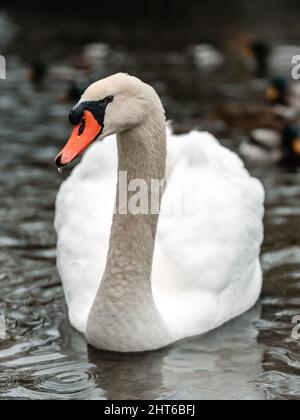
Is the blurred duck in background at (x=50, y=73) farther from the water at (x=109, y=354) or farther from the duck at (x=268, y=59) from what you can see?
the water at (x=109, y=354)

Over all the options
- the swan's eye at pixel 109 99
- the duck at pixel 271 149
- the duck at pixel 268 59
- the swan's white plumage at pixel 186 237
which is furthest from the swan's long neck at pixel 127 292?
the duck at pixel 268 59

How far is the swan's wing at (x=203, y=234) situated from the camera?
6988 millimetres

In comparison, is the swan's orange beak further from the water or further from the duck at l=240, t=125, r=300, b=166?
the duck at l=240, t=125, r=300, b=166

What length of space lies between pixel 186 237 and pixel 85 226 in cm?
75

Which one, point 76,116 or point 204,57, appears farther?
point 204,57

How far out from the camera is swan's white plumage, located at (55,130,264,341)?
699 centimetres

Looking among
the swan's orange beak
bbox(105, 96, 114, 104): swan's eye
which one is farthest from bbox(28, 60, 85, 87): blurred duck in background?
the swan's orange beak

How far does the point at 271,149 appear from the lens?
12500mm

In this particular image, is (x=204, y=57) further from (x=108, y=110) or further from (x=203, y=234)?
(x=108, y=110)

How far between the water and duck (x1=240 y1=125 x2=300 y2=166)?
0.37m

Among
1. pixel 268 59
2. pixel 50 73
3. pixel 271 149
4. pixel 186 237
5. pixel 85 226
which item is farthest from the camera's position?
pixel 268 59

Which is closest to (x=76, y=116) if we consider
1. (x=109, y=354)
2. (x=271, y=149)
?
(x=109, y=354)

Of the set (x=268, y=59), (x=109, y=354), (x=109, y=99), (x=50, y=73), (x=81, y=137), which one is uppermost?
(x=268, y=59)
